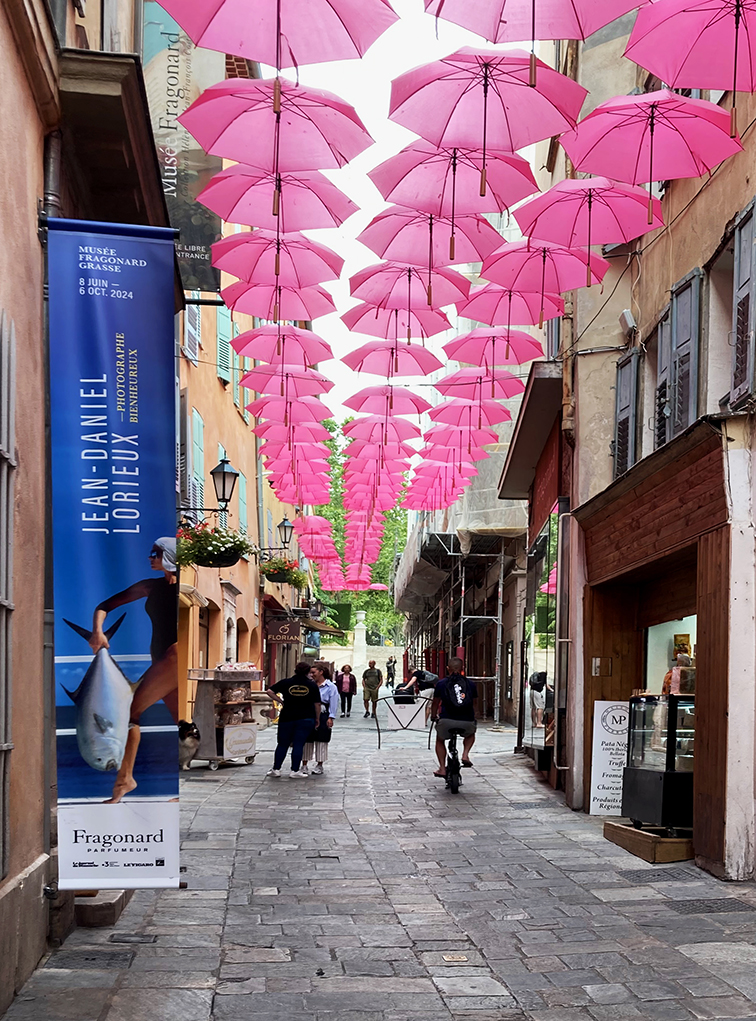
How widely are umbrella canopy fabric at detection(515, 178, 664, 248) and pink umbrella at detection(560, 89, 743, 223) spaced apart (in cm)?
107

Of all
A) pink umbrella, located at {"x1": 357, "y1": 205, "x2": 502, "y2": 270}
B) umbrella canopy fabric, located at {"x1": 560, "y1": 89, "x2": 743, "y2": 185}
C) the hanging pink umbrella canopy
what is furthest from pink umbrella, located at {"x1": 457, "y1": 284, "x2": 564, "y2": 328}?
umbrella canopy fabric, located at {"x1": 560, "y1": 89, "x2": 743, "y2": 185}

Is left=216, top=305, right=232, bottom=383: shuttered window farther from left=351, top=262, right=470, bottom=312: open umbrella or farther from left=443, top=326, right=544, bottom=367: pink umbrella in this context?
left=351, top=262, right=470, bottom=312: open umbrella

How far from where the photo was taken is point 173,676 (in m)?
6.46

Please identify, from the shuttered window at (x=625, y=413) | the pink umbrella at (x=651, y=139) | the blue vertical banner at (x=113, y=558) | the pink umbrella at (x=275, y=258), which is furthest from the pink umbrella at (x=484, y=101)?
the shuttered window at (x=625, y=413)

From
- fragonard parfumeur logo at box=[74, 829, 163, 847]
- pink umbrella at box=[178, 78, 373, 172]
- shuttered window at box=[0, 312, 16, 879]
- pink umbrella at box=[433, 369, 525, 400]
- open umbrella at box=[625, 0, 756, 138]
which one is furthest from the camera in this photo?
pink umbrella at box=[433, 369, 525, 400]

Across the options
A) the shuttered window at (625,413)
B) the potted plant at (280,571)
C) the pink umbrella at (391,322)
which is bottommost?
the potted plant at (280,571)

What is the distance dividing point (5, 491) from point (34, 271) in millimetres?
1380

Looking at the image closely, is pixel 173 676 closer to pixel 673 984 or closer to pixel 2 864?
pixel 2 864

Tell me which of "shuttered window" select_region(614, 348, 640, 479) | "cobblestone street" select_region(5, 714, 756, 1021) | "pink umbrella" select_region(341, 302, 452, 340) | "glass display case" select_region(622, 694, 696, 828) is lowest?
"cobblestone street" select_region(5, 714, 756, 1021)

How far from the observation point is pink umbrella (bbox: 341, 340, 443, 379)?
16.9 meters

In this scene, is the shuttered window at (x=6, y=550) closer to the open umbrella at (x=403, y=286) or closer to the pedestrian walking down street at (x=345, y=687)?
the open umbrella at (x=403, y=286)

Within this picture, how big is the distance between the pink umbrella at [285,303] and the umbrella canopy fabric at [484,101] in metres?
4.91

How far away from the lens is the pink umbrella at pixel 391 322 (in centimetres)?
1544

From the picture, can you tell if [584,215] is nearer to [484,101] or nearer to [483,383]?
[484,101]
